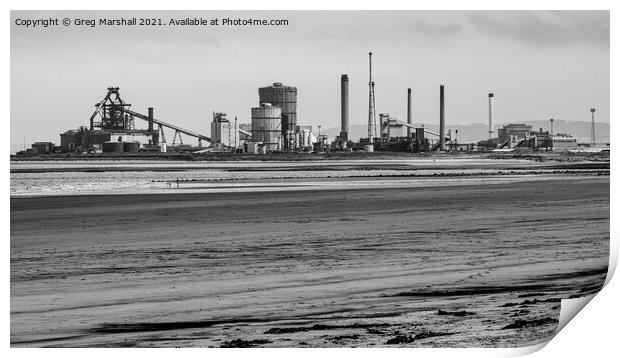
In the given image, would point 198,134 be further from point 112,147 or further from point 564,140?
point 564,140

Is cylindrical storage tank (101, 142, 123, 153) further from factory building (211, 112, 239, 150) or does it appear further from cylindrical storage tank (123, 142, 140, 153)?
factory building (211, 112, 239, 150)

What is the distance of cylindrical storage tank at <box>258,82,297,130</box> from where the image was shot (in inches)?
325

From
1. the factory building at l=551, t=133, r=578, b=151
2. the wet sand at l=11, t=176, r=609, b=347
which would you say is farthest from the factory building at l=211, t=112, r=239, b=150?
the factory building at l=551, t=133, r=578, b=151

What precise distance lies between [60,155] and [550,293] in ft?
14.3

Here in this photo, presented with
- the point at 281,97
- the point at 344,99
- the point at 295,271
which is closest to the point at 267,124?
the point at 281,97

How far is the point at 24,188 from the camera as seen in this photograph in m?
15.2

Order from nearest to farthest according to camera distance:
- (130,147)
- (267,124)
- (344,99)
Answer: (344,99) → (130,147) → (267,124)

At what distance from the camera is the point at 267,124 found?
11.3 metres

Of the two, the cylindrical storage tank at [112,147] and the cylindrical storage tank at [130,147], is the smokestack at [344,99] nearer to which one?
the cylindrical storage tank at [112,147]

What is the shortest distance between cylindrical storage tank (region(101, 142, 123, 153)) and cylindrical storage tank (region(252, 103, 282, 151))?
1.21m

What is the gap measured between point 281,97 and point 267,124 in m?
2.35

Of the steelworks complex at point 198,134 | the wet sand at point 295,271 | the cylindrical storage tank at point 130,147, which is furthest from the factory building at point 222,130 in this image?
the wet sand at point 295,271

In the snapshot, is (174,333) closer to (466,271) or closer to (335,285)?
(335,285)
